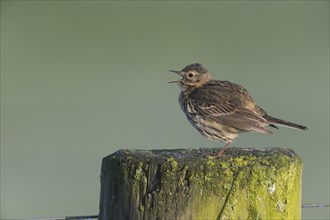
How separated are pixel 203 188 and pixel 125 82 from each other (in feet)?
24.1

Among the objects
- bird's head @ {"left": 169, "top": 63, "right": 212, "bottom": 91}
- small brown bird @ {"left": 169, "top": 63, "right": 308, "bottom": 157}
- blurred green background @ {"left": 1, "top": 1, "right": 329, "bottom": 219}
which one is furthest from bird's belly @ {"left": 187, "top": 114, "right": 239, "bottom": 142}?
blurred green background @ {"left": 1, "top": 1, "right": 329, "bottom": 219}

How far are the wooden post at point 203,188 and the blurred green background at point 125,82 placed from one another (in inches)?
169

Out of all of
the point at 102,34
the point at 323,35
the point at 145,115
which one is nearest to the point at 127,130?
the point at 145,115

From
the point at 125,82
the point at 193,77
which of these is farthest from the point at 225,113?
the point at 125,82

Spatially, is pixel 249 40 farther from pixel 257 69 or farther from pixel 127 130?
pixel 127 130

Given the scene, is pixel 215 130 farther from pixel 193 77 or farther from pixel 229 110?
pixel 193 77

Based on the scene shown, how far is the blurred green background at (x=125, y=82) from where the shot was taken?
30.7 feet

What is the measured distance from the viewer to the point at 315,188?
9.30 m

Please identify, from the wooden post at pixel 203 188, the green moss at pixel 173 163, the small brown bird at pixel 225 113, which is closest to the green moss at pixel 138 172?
the wooden post at pixel 203 188

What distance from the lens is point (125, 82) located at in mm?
11508

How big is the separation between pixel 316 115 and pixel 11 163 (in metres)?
4.03

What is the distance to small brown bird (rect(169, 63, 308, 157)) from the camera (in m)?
6.84

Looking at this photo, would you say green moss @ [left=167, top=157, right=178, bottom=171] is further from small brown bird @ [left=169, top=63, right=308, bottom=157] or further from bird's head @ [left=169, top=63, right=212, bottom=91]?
bird's head @ [left=169, top=63, right=212, bottom=91]

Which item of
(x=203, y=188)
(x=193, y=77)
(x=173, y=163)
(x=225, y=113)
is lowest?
(x=203, y=188)
